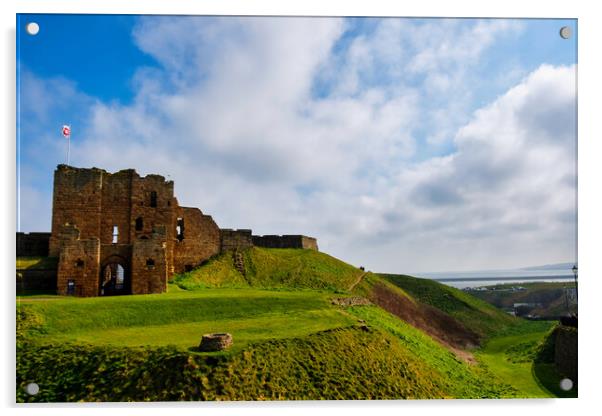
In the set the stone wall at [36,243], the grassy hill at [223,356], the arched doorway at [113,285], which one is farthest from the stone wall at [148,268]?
the stone wall at [36,243]

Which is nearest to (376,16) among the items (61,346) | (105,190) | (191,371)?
(191,371)

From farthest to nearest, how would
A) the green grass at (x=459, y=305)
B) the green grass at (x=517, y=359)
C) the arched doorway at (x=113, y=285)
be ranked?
the green grass at (x=459, y=305), the arched doorway at (x=113, y=285), the green grass at (x=517, y=359)

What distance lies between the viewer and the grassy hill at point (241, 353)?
1376 cm

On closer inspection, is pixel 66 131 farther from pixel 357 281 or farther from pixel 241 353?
pixel 357 281

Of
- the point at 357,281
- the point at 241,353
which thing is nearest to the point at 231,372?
the point at 241,353

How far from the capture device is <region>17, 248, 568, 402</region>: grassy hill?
542 inches

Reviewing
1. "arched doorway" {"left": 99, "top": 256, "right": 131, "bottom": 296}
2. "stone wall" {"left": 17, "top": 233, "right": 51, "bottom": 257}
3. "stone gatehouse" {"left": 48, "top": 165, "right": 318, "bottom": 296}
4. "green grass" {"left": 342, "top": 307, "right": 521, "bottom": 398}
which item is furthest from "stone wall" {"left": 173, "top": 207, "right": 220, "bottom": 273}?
"green grass" {"left": 342, "top": 307, "right": 521, "bottom": 398}

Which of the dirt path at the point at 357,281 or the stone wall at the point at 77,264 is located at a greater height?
the stone wall at the point at 77,264

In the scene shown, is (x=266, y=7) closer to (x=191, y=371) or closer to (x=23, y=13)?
(x=23, y=13)

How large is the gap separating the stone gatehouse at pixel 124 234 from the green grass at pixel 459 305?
19.2 meters

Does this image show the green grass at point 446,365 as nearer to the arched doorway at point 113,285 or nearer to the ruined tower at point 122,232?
the ruined tower at point 122,232

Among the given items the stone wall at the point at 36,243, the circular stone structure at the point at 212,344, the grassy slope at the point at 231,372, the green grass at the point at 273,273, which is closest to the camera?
the grassy slope at the point at 231,372

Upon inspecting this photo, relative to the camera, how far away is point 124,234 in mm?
30344

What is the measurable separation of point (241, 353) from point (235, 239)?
68.5 feet
